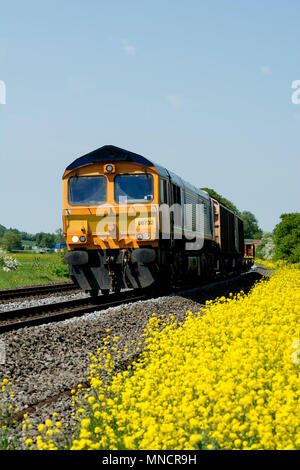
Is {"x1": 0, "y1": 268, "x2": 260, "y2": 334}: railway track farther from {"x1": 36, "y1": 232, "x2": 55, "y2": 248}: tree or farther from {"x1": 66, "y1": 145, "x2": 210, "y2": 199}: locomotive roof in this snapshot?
{"x1": 36, "y1": 232, "x2": 55, "y2": 248}: tree

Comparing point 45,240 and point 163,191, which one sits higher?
point 45,240

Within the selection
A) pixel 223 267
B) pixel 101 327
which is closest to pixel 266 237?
pixel 223 267

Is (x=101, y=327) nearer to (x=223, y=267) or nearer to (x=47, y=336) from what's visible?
(x=47, y=336)

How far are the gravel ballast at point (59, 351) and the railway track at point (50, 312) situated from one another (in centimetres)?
29

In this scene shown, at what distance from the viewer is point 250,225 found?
171m

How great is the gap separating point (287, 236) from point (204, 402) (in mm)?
46453

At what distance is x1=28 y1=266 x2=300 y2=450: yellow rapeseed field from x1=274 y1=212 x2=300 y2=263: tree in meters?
Result: 39.3

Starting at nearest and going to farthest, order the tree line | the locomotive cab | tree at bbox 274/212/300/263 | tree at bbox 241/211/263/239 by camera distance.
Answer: the locomotive cab → tree at bbox 274/212/300/263 → the tree line → tree at bbox 241/211/263/239

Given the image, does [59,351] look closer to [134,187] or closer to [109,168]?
[134,187]

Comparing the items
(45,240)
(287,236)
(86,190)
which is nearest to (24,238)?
(45,240)

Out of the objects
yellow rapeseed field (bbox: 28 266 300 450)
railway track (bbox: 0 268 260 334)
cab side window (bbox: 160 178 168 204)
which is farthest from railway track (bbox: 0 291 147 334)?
yellow rapeseed field (bbox: 28 266 300 450)

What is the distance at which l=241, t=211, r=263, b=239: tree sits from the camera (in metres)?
163

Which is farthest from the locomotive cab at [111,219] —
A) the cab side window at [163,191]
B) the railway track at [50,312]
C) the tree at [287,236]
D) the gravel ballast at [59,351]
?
the tree at [287,236]
